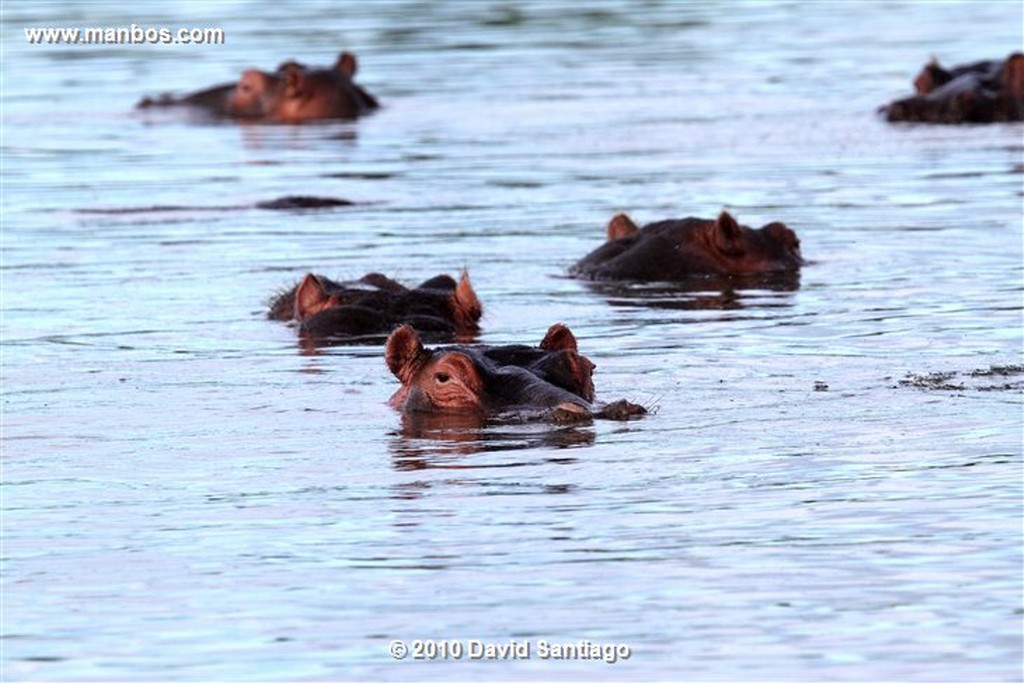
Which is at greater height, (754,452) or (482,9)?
(482,9)

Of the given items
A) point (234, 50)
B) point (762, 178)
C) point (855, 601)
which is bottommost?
point (855, 601)

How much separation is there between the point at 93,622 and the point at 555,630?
→ 130 centimetres

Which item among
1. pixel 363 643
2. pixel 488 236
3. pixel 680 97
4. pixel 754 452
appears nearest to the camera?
pixel 363 643

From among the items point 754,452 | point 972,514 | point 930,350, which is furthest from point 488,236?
point 972,514

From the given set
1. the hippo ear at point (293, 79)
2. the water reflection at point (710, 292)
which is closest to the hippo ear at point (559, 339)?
the water reflection at point (710, 292)

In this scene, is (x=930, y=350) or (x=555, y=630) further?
(x=930, y=350)

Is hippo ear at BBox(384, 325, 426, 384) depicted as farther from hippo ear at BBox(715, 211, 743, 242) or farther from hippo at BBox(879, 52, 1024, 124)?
hippo at BBox(879, 52, 1024, 124)

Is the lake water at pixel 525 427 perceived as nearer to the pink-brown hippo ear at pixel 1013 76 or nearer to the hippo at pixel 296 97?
the pink-brown hippo ear at pixel 1013 76

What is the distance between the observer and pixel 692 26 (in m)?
39.7

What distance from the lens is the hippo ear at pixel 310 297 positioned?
1355 cm

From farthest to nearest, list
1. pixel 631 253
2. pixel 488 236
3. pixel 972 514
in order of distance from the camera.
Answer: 1. pixel 488 236
2. pixel 631 253
3. pixel 972 514

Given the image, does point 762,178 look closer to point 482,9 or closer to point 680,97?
point 680,97

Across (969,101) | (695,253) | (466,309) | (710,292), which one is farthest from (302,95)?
(466,309)

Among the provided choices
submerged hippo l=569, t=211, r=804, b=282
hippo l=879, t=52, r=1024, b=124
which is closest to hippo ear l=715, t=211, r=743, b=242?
submerged hippo l=569, t=211, r=804, b=282
